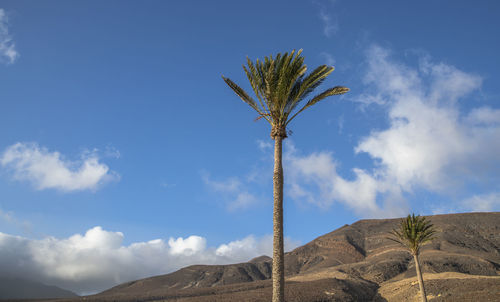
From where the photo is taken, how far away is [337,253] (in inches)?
5842

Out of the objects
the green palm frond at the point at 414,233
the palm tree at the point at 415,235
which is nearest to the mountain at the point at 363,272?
the palm tree at the point at 415,235

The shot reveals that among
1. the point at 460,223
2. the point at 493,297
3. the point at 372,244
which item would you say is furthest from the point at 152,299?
the point at 460,223

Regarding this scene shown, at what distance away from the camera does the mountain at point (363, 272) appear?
6912 centimetres

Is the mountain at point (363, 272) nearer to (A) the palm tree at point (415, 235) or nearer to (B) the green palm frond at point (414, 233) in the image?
(A) the palm tree at point (415, 235)

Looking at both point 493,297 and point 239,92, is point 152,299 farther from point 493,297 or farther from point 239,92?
point 239,92

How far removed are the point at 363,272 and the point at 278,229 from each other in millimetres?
104927

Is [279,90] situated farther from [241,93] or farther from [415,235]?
[415,235]

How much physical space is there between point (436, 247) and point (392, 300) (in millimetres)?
59464

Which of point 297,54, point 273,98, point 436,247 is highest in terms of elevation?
point 297,54

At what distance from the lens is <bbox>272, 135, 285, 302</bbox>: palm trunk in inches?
551

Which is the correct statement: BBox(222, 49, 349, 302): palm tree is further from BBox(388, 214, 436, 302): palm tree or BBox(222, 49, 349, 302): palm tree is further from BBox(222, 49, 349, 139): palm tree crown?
BBox(388, 214, 436, 302): palm tree

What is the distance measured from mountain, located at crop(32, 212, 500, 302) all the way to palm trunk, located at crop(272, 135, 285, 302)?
44777 millimetres

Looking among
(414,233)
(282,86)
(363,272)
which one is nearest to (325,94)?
(282,86)

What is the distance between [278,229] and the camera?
1488cm
